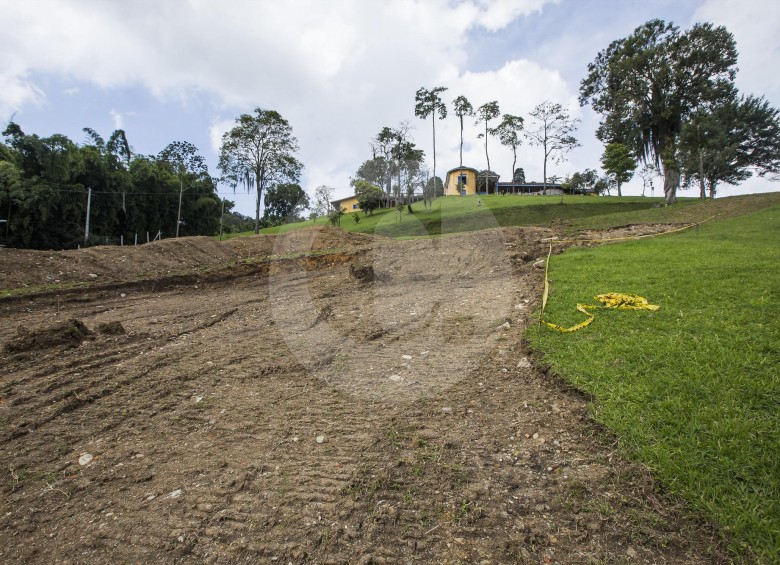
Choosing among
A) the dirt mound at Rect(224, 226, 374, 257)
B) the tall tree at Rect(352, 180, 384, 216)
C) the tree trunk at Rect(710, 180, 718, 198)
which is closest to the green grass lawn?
the dirt mound at Rect(224, 226, 374, 257)

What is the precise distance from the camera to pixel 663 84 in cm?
2195

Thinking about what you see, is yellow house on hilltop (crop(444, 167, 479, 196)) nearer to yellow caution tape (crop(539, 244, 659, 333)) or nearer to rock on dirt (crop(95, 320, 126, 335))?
yellow caution tape (crop(539, 244, 659, 333))

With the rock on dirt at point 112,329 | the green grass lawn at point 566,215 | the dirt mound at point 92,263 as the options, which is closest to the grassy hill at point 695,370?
the rock on dirt at point 112,329

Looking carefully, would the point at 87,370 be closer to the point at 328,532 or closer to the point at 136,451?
the point at 136,451

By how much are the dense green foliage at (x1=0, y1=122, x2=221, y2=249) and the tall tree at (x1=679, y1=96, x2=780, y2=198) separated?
125 ft

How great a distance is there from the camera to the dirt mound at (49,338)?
4.77 m

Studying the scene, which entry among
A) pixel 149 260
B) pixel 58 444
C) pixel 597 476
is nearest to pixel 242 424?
pixel 58 444

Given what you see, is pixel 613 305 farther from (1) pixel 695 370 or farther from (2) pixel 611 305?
(1) pixel 695 370

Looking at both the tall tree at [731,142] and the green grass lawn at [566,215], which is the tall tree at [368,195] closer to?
the green grass lawn at [566,215]

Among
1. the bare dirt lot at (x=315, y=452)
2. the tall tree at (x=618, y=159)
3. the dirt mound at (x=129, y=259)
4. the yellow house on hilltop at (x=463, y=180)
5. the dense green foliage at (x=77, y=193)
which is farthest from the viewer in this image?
the yellow house on hilltop at (x=463, y=180)

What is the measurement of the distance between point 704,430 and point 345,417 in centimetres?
265

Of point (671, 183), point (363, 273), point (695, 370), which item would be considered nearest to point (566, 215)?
point (671, 183)

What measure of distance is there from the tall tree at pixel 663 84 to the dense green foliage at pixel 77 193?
34317 mm

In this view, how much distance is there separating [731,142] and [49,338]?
1698 inches
